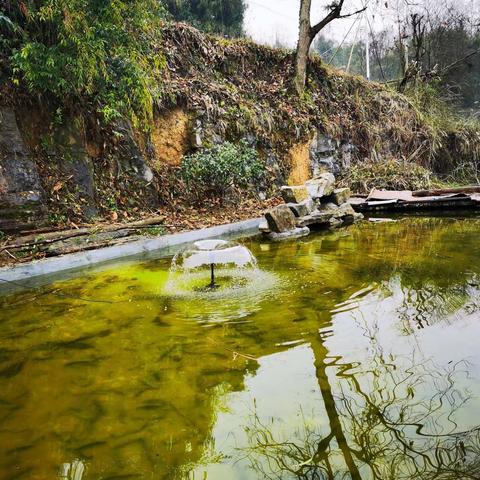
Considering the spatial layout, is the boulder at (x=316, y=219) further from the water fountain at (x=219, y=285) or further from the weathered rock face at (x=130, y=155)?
the weathered rock face at (x=130, y=155)

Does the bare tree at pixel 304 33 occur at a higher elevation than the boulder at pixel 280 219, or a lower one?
higher

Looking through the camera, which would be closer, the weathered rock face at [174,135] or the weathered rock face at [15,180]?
the weathered rock face at [15,180]

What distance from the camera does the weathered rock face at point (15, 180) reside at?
19.1ft

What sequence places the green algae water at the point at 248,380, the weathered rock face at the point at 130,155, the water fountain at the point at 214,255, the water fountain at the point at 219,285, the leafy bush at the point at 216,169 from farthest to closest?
the leafy bush at the point at 216,169, the weathered rock face at the point at 130,155, the water fountain at the point at 214,255, the water fountain at the point at 219,285, the green algae water at the point at 248,380

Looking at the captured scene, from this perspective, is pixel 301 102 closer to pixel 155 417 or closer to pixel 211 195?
pixel 211 195

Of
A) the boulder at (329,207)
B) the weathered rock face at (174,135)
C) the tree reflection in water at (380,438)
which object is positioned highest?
the weathered rock face at (174,135)

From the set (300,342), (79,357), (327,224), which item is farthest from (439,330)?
(327,224)

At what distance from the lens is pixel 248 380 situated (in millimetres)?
2514

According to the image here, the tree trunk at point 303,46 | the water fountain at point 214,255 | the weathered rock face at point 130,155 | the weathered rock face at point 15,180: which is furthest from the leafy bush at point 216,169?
the tree trunk at point 303,46

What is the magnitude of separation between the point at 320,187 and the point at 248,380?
253 inches

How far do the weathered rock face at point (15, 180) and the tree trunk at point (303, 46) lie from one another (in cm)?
876

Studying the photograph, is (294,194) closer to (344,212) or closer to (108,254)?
(344,212)

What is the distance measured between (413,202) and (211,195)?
14.7 ft

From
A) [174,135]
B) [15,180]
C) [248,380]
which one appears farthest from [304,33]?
[248,380]
